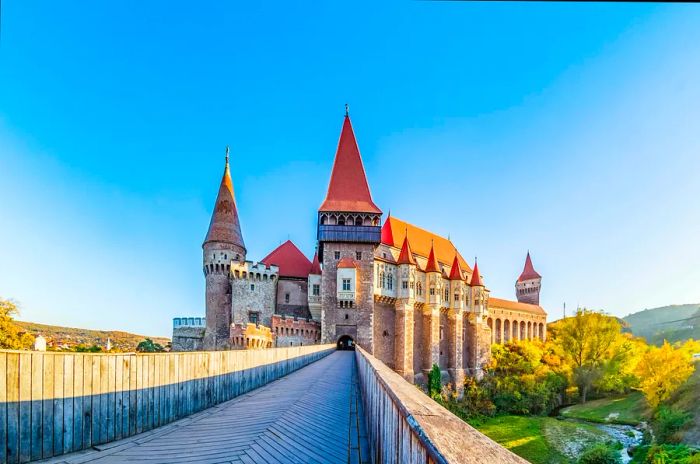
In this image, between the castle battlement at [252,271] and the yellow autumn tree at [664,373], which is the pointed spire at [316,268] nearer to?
the castle battlement at [252,271]

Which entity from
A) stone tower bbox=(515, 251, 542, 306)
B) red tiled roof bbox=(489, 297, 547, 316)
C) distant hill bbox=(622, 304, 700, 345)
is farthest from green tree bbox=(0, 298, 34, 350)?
distant hill bbox=(622, 304, 700, 345)

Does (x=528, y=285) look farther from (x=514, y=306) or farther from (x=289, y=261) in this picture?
(x=289, y=261)

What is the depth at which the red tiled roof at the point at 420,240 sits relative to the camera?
134ft

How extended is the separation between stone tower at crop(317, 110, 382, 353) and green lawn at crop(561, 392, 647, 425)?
718 inches

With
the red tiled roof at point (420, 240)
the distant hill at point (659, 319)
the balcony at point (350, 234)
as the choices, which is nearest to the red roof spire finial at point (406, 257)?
the red tiled roof at point (420, 240)

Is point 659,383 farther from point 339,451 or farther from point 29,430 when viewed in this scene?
point 29,430

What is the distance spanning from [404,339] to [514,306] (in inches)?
1256

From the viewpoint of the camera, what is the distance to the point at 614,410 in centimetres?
3306

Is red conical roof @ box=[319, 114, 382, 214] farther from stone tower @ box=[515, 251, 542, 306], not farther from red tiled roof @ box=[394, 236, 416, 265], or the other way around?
stone tower @ box=[515, 251, 542, 306]

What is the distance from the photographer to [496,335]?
5584 cm

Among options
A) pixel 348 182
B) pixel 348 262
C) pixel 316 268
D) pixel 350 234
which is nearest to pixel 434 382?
pixel 348 262

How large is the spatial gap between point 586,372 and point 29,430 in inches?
1786

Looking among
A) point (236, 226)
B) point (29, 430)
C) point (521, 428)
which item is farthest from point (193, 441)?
point (236, 226)

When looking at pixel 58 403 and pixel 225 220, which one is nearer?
pixel 58 403
